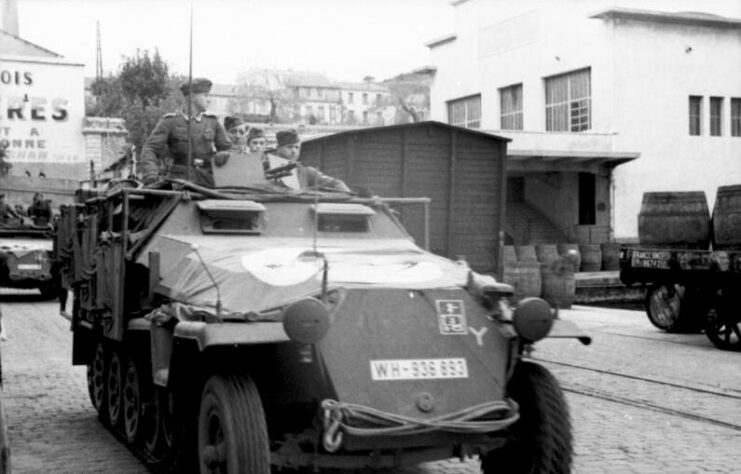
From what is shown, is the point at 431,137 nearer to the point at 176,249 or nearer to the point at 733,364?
the point at 733,364

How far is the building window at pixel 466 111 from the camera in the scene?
38.1m

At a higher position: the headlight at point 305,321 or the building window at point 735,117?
the building window at point 735,117

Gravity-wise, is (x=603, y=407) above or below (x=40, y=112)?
below

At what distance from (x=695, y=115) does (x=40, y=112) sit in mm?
21999

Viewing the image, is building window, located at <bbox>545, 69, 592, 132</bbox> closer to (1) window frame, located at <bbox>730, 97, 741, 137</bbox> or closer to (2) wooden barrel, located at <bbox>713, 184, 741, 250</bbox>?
(1) window frame, located at <bbox>730, 97, 741, 137</bbox>

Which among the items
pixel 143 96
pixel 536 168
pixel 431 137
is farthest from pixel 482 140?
pixel 143 96

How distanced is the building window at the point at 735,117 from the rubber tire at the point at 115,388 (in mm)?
28614

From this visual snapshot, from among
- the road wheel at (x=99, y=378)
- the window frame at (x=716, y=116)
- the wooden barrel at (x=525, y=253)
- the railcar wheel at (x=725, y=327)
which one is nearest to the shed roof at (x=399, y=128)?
the railcar wheel at (x=725, y=327)

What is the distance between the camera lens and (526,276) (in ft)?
69.3

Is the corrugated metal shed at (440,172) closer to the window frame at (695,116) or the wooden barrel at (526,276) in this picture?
the wooden barrel at (526,276)

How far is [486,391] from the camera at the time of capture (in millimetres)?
5816

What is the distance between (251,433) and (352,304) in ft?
2.93

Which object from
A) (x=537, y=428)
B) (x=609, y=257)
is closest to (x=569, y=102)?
(x=609, y=257)

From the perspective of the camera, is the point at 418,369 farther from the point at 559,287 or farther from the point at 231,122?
the point at 559,287
